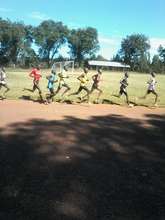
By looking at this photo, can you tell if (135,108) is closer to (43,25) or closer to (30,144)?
(30,144)

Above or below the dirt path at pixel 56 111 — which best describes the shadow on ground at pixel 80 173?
above

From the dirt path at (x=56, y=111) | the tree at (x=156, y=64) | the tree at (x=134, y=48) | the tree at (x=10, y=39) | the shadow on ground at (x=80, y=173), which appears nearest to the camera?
the shadow on ground at (x=80, y=173)

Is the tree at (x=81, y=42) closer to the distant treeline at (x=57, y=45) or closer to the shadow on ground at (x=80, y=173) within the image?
the distant treeline at (x=57, y=45)

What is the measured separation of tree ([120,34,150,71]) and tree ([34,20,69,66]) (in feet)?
69.3

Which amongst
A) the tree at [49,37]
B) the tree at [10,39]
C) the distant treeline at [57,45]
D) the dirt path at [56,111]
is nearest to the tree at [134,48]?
the distant treeline at [57,45]

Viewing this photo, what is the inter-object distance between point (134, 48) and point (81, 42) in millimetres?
18808

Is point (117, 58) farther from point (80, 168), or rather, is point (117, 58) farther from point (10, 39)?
point (80, 168)

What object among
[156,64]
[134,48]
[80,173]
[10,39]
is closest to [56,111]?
[80,173]

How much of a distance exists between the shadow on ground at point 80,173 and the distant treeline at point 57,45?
9882 cm

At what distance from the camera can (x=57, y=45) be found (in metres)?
135

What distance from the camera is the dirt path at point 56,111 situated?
15859 mm

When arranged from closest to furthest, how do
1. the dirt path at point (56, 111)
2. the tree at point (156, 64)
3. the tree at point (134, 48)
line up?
the dirt path at point (56, 111)
the tree at point (156, 64)
the tree at point (134, 48)

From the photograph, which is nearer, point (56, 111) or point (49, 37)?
point (56, 111)

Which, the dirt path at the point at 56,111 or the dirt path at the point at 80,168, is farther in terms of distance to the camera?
the dirt path at the point at 56,111
